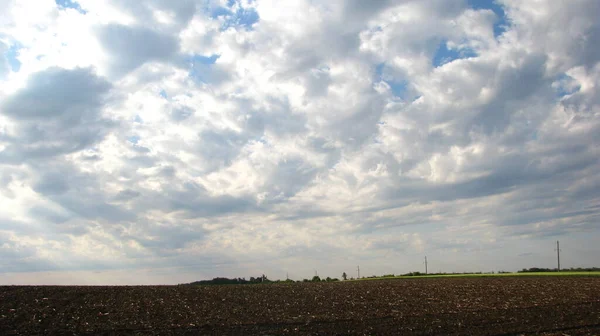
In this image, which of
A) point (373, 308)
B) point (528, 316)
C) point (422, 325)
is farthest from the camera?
point (373, 308)

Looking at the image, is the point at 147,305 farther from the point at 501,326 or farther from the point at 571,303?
the point at 571,303

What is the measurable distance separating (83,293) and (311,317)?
18713 millimetres

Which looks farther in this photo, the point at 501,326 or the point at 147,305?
the point at 147,305

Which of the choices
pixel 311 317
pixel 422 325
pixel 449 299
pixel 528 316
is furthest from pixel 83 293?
pixel 528 316

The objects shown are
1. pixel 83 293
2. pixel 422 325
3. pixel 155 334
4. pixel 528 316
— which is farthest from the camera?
pixel 83 293

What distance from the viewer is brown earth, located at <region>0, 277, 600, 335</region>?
81.7 feet

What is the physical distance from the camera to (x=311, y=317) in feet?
94.3

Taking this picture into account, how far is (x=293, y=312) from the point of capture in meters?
30.9

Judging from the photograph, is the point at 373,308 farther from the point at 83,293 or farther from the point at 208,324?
the point at 83,293

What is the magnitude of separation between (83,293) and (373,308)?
71.5ft

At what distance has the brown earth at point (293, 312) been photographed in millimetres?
24906

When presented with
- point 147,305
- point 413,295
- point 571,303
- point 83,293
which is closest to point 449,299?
point 413,295

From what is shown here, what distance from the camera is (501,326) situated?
83.2ft

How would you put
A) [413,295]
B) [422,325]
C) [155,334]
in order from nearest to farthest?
[155,334]
[422,325]
[413,295]
